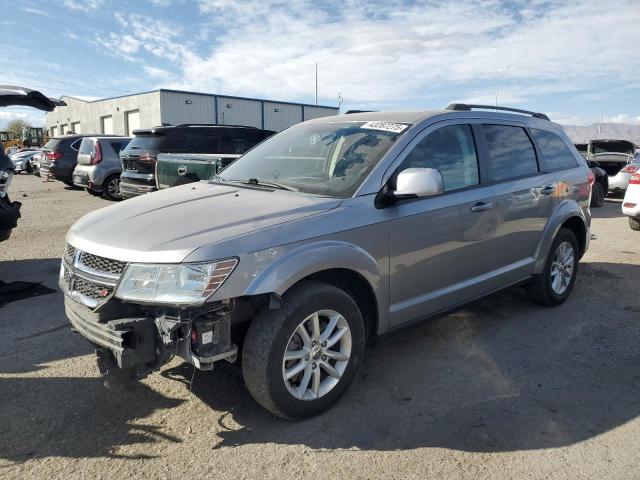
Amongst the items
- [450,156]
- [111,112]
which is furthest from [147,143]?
[111,112]

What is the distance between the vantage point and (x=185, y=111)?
37938 millimetres

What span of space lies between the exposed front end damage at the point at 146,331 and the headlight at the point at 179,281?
3.1 inches

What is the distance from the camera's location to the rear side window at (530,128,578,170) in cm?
502

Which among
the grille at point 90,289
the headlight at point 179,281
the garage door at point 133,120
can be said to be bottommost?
the grille at point 90,289

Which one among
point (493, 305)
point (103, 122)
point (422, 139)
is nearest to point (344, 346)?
point (422, 139)

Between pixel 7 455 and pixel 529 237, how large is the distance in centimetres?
418

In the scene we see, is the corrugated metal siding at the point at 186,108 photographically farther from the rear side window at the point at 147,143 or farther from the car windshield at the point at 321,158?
the car windshield at the point at 321,158

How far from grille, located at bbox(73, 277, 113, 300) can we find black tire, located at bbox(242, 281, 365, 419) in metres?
0.81

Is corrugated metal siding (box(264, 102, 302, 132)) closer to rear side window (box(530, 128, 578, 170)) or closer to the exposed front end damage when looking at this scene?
rear side window (box(530, 128, 578, 170))

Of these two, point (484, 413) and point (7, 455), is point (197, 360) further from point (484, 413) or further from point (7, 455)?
point (484, 413)

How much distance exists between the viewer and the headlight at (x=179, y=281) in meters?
2.64

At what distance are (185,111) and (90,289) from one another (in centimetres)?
3722

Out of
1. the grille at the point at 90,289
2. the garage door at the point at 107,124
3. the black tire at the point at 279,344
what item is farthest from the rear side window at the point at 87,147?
the garage door at the point at 107,124

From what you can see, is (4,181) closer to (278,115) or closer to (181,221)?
(181,221)
